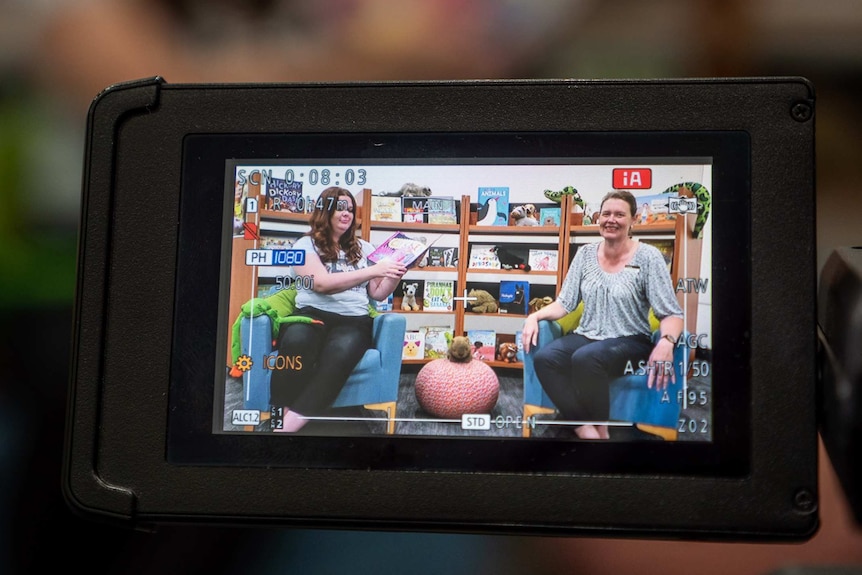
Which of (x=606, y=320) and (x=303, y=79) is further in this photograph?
(x=303, y=79)

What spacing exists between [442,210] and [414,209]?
0.02 metres

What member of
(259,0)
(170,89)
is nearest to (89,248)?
(170,89)

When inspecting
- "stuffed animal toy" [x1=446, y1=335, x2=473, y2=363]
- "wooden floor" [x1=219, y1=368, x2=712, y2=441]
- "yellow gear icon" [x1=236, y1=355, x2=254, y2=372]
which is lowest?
"wooden floor" [x1=219, y1=368, x2=712, y2=441]

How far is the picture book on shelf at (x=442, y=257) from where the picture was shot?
50 cm

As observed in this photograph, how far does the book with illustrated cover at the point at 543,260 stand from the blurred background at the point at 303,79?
0.67ft

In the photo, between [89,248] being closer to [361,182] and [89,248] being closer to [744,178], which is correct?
[361,182]

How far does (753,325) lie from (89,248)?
1.66 feet

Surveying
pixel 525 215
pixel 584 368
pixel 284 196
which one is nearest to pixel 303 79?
pixel 284 196

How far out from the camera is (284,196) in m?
0.52

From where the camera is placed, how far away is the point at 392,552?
23.4 inches

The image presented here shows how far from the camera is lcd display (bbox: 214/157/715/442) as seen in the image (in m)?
0.49

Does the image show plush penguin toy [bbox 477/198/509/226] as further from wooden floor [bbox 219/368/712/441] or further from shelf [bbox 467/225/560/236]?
wooden floor [bbox 219/368/712/441]

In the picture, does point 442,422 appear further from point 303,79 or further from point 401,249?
point 303,79

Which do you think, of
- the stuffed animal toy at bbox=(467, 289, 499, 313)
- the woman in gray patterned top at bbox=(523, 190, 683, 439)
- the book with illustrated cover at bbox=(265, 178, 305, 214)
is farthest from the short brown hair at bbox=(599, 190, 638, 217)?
the book with illustrated cover at bbox=(265, 178, 305, 214)
